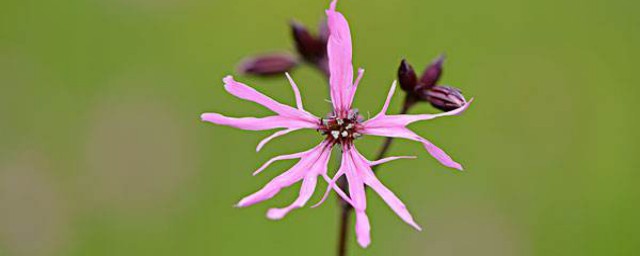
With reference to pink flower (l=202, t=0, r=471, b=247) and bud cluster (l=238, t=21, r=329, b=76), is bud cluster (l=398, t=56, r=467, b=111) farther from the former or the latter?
bud cluster (l=238, t=21, r=329, b=76)

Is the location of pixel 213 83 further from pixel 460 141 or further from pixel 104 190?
pixel 460 141

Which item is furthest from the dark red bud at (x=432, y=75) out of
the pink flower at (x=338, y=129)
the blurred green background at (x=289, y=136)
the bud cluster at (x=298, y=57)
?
the blurred green background at (x=289, y=136)

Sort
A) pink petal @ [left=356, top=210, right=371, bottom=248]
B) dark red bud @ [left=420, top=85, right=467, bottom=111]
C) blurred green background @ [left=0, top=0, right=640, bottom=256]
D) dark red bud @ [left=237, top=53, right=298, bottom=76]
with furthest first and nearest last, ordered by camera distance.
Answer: blurred green background @ [left=0, top=0, right=640, bottom=256] < dark red bud @ [left=237, top=53, right=298, bottom=76] < dark red bud @ [left=420, top=85, right=467, bottom=111] < pink petal @ [left=356, top=210, right=371, bottom=248]

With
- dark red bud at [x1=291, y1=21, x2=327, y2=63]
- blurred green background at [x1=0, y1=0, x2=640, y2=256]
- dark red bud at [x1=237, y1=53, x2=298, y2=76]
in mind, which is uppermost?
dark red bud at [x1=291, y1=21, x2=327, y2=63]

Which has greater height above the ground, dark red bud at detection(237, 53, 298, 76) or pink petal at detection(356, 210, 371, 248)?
dark red bud at detection(237, 53, 298, 76)

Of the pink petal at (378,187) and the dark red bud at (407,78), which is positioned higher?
the dark red bud at (407,78)

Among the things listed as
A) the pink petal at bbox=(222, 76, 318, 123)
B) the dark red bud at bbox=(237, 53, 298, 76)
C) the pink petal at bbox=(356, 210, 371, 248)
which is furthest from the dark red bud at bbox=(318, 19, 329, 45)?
the pink petal at bbox=(356, 210, 371, 248)

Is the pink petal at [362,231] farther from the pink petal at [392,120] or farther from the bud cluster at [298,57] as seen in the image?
the bud cluster at [298,57]
